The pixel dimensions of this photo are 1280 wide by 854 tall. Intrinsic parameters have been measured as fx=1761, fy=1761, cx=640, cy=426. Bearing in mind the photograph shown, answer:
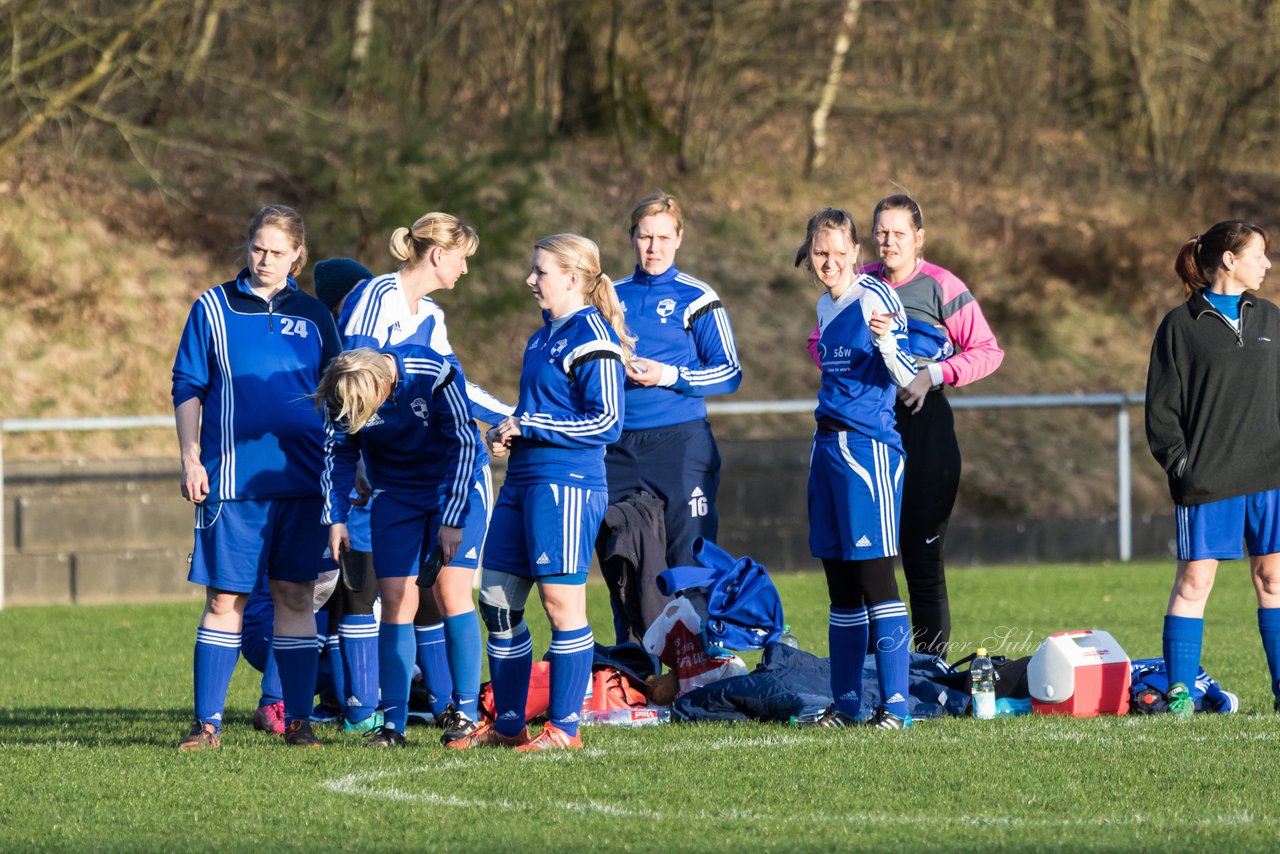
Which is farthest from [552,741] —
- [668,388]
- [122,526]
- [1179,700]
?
[122,526]

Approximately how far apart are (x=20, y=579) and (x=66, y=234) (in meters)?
4.60

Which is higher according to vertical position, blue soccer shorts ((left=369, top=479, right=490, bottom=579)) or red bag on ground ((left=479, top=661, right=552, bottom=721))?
blue soccer shorts ((left=369, top=479, right=490, bottom=579))

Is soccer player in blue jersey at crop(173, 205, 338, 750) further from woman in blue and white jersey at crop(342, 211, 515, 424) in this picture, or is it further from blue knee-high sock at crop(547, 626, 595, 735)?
blue knee-high sock at crop(547, 626, 595, 735)

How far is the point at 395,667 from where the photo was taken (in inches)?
249

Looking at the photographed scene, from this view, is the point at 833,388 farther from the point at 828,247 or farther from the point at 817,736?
the point at 817,736

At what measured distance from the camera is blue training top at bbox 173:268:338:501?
6293 mm

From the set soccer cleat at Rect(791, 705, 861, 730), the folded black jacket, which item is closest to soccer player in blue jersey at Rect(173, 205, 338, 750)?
soccer cleat at Rect(791, 705, 861, 730)

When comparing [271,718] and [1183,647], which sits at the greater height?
[1183,647]

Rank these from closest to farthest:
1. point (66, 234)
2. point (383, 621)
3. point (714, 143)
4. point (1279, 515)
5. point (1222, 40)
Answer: point (383, 621)
point (1279, 515)
point (66, 234)
point (714, 143)
point (1222, 40)

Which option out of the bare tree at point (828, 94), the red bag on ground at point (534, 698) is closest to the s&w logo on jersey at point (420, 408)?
the red bag on ground at point (534, 698)

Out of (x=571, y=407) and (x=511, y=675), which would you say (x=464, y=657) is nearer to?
(x=511, y=675)

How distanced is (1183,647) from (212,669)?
146 inches

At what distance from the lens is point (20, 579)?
13.0 metres

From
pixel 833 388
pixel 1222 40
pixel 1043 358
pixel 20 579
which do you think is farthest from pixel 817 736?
pixel 1222 40
